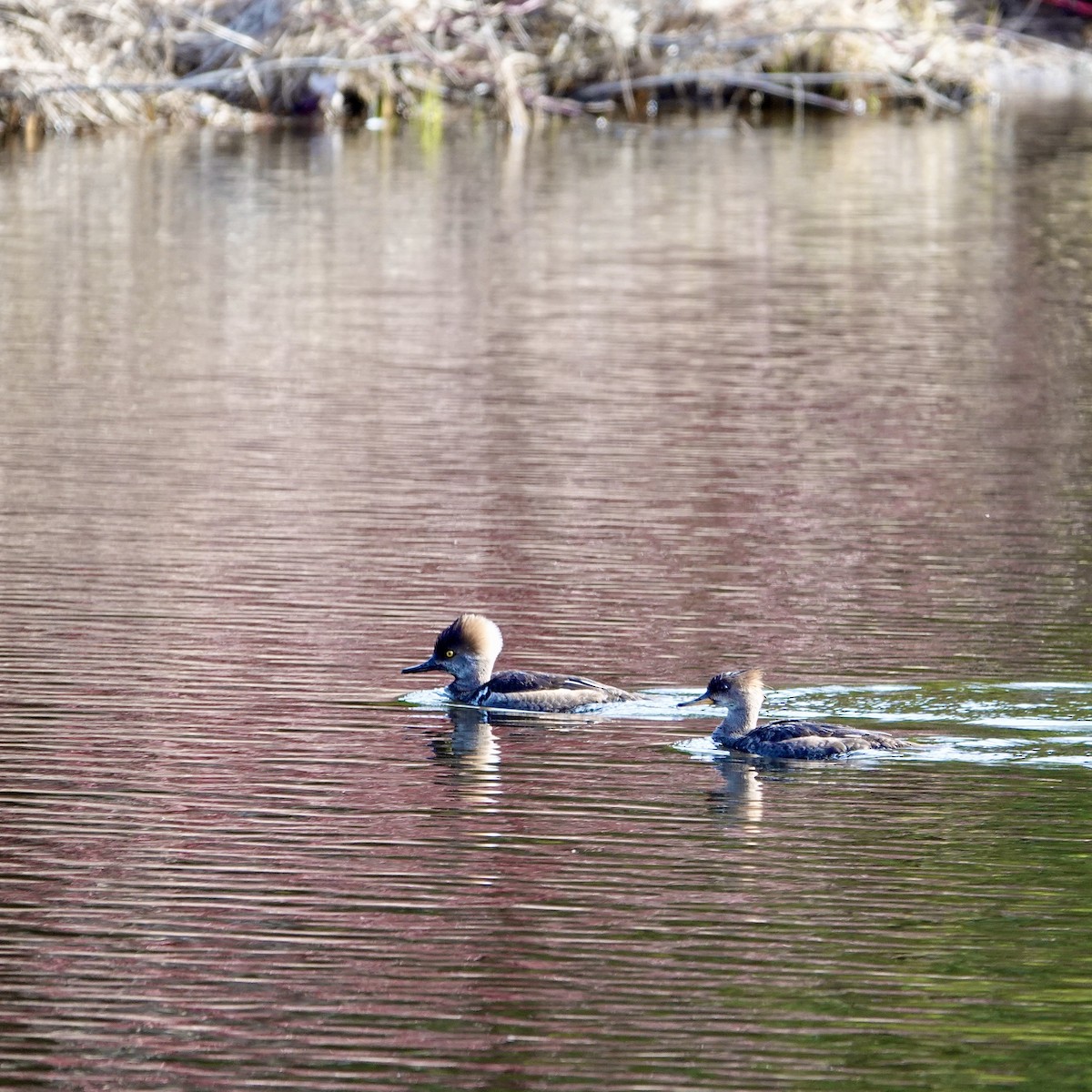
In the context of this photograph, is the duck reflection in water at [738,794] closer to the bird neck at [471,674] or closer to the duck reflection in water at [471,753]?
the duck reflection in water at [471,753]

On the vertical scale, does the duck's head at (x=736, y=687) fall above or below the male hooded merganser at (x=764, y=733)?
above

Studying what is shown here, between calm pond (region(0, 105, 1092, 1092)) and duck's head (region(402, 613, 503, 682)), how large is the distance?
0.18 meters

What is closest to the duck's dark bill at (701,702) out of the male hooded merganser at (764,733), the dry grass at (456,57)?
the male hooded merganser at (764,733)

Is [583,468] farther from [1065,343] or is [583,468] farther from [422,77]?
[422,77]

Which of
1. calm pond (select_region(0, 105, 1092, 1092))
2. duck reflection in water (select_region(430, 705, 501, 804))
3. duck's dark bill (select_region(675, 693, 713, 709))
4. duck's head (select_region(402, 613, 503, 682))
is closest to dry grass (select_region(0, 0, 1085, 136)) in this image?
calm pond (select_region(0, 105, 1092, 1092))

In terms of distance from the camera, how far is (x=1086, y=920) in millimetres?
7086

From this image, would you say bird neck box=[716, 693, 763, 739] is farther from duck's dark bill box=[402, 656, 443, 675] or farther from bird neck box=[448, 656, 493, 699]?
duck's dark bill box=[402, 656, 443, 675]

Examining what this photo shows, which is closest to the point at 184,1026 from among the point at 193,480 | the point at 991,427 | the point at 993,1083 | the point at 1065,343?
the point at 993,1083

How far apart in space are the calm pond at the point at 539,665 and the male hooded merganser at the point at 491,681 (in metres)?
0.10

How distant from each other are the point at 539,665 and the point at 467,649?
1.75 feet

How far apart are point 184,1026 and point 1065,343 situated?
1368 cm

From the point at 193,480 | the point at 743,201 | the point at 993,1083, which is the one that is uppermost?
→ the point at 743,201

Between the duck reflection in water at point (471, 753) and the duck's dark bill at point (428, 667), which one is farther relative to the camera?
the duck's dark bill at point (428, 667)

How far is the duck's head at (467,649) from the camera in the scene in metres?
9.59
